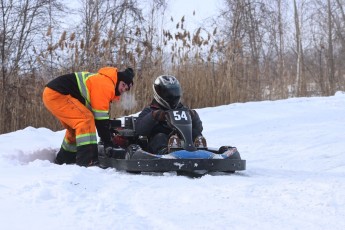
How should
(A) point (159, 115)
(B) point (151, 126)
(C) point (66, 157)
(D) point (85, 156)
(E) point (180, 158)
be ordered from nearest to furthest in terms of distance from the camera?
1. (E) point (180, 158)
2. (A) point (159, 115)
3. (B) point (151, 126)
4. (D) point (85, 156)
5. (C) point (66, 157)

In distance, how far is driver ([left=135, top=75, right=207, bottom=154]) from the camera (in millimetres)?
6410

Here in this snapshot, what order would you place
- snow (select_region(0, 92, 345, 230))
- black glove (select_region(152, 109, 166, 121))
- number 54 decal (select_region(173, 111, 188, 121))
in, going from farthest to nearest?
black glove (select_region(152, 109, 166, 121))
number 54 decal (select_region(173, 111, 188, 121))
snow (select_region(0, 92, 345, 230))

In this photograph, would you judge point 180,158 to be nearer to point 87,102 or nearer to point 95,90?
point 95,90

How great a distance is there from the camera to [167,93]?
6695mm

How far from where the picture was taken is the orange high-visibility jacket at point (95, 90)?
6.65 metres

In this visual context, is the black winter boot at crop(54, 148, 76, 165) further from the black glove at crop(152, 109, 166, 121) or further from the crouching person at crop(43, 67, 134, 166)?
the black glove at crop(152, 109, 166, 121)

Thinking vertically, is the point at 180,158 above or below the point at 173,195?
above

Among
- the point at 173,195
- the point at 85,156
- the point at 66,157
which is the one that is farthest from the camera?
the point at 66,157

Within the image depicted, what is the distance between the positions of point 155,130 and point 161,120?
0.21 m

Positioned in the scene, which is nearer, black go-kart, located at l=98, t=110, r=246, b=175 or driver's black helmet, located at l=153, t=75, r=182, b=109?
black go-kart, located at l=98, t=110, r=246, b=175

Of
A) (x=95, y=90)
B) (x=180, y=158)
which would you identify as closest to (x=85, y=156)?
(x=95, y=90)

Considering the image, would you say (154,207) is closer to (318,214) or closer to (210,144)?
(318,214)

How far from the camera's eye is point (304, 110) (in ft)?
37.7

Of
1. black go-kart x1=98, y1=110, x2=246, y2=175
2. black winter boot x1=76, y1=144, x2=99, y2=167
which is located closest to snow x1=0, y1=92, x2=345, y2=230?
black go-kart x1=98, y1=110, x2=246, y2=175
